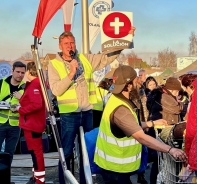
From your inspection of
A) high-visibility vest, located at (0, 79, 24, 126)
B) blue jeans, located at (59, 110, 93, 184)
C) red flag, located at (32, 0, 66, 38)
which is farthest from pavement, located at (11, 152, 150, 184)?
red flag, located at (32, 0, 66, 38)

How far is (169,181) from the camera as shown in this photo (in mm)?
3668

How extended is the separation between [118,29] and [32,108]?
1686 mm

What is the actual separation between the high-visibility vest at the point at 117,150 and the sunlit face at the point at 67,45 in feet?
4.78

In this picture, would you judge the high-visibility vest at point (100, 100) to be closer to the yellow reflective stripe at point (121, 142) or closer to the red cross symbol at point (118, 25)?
the red cross symbol at point (118, 25)

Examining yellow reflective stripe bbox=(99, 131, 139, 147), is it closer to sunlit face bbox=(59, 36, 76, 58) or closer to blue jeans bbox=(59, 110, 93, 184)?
blue jeans bbox=(59, 110, 93, 184)

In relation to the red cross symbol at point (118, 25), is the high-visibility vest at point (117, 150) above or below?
below

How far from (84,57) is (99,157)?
1.72m

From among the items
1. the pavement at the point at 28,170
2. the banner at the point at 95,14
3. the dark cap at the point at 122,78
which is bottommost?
the pavement at the point at 28,170

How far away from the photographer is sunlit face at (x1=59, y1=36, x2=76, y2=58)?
17.8 feet

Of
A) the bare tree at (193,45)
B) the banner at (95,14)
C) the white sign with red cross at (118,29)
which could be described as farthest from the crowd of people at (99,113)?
the bare tree at (193,45)

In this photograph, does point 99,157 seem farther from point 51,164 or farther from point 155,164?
point 51,164

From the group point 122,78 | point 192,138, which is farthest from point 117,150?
point 192,138

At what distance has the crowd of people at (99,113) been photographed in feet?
13.1

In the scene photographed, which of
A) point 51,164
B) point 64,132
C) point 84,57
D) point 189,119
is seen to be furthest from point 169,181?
point 51,164
